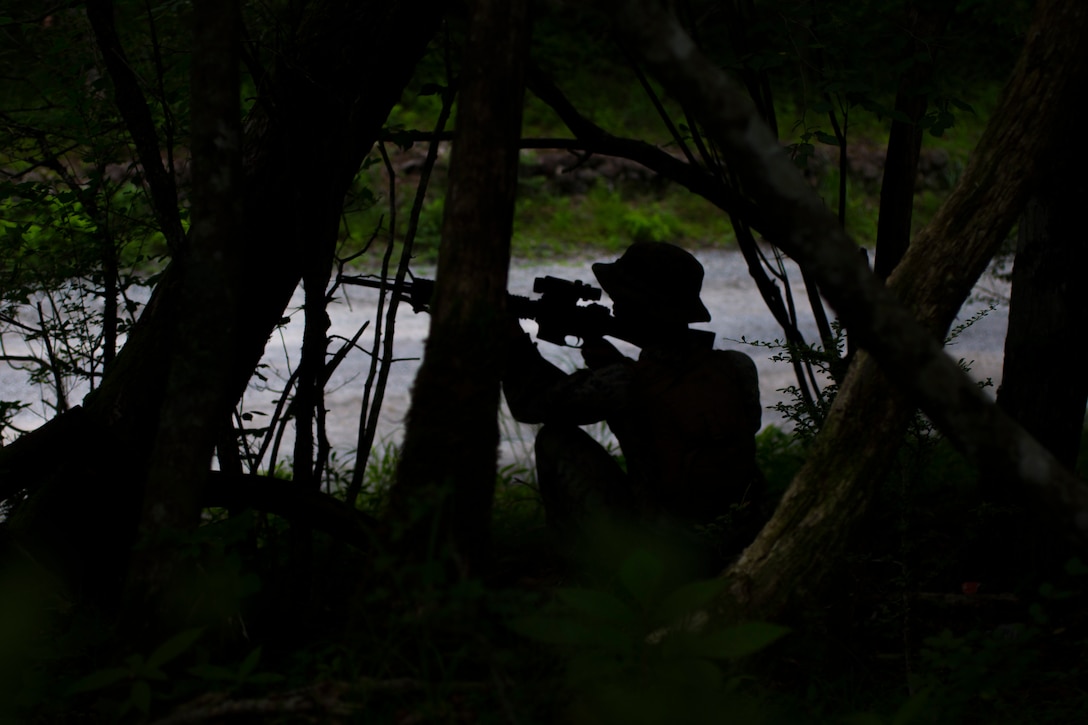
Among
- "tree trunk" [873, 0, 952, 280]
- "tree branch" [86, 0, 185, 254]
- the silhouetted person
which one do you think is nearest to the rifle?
the silhouetted person

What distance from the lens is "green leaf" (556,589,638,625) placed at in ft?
5.94

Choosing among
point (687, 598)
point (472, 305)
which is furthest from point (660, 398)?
point (687, 598)

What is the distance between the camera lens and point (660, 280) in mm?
3375

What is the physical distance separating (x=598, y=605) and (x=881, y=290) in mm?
852

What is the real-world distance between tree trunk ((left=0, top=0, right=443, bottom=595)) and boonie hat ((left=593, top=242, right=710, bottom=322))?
1001 millimetres

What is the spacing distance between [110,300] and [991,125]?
3131 millimetres

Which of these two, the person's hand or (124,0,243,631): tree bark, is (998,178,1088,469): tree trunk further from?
(124,0,243,631): tree bark

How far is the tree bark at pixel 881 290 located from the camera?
194 cm

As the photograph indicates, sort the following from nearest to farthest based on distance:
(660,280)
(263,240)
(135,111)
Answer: (135,111) < (263,240) < (660,280)

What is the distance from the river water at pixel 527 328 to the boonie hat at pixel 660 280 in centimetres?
234

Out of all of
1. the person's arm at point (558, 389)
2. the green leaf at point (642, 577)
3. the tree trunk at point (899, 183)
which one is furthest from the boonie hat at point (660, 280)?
the green leaf at point (642, 577)

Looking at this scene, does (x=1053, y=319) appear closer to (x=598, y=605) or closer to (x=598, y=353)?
(x=598, y=353)

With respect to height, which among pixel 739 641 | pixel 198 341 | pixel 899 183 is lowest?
pixel 739 641

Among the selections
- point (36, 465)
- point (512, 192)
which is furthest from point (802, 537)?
point (36, 465)
